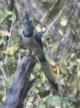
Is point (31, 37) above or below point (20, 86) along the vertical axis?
above

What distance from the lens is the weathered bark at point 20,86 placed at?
158 cm

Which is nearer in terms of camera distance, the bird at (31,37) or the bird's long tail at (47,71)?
the bird at (31,37)

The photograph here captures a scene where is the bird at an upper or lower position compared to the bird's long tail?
upper

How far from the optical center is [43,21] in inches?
129

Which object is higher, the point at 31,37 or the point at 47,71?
the point at 31,37

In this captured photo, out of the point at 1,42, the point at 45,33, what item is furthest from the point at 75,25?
the point at 1,42

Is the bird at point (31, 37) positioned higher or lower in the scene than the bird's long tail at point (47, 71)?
higher

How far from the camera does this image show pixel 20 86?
1.62 m

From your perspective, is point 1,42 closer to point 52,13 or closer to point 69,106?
point 52,13

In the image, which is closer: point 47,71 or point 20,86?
point 20,86

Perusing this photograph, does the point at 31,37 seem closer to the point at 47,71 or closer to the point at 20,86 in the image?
the point at 20,86

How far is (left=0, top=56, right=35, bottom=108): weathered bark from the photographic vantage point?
1.58 m

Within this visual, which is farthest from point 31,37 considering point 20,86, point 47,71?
point 47,71

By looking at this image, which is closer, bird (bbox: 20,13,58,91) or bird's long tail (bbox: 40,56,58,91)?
bird (bbox: 20,13,58,91)
